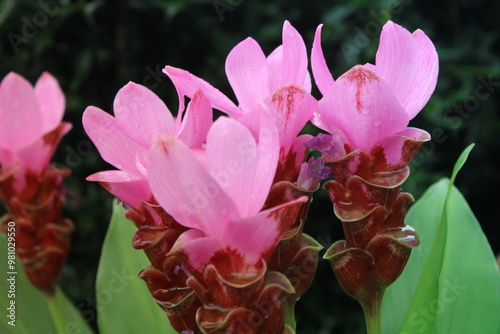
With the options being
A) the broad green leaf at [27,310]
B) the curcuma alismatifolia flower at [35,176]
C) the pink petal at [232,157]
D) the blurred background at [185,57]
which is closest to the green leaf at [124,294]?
the broad green leaf at [27,310]

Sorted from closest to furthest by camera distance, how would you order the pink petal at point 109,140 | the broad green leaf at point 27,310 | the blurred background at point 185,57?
the pink petal at point 109,140
the broad green leaf at point 27,310
the blurred background at point 185,57

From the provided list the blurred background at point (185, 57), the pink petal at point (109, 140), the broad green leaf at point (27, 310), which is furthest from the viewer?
the blurred background at point (185, 57)

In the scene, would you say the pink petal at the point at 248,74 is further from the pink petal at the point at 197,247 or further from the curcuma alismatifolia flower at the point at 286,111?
the pink petal at the point at 197,247

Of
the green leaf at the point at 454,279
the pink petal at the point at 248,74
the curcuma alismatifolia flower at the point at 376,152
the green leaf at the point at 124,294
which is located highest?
the pink petal at the point at 248,74

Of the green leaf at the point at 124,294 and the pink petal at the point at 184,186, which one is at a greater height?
the pink petal at the point at 184,186

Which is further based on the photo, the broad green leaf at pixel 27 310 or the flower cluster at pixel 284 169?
the broad green leaf at pixel 27 310

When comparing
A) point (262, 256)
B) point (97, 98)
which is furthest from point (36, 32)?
point (262, 256)

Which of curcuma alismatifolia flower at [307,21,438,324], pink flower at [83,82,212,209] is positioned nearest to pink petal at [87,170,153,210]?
pink flower at [83,82,212,209]
